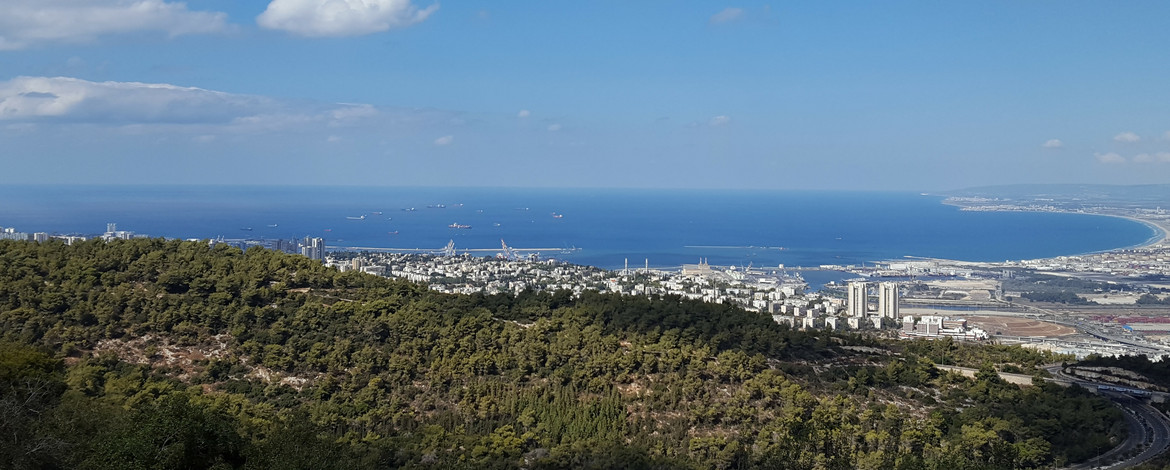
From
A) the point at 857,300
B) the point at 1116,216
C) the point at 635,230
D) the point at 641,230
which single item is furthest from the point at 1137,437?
the point at 1116,216

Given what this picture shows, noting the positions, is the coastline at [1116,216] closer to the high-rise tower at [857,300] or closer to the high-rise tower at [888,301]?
the high-rise tower at [888,301]

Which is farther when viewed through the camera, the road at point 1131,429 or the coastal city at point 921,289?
the coastal city at point 921,289

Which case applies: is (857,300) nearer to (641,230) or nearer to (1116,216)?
(641,230)

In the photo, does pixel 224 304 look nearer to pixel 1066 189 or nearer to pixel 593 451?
pixel 593 451

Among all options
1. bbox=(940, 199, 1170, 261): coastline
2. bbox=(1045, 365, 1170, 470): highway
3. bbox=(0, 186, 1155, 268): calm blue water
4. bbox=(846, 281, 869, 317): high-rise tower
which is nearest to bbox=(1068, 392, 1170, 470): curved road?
bbox=(1045, 365, 1170, 470): highway

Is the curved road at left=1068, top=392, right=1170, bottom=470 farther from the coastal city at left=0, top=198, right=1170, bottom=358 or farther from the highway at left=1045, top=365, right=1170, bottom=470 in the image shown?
the coastal city at left=0, top=198, right=1170, bottom=358

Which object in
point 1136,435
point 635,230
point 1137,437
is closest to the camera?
point 1137,437

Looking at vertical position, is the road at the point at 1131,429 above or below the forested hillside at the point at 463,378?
below

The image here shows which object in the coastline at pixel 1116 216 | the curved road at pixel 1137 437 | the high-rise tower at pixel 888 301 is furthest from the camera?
the coastline at pixel 1116 216

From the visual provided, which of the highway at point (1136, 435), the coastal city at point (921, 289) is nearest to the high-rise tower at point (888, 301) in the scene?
the coastal city at point (921, 289)
